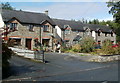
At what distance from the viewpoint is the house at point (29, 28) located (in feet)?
113

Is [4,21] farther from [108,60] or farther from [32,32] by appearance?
[108,60]

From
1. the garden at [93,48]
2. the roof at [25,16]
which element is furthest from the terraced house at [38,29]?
the garden at [93,48]

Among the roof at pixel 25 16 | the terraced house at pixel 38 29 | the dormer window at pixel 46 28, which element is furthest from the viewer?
the dormer window at pixel 46 28

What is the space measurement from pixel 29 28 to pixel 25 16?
285cm

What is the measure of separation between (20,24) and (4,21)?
3243 mm

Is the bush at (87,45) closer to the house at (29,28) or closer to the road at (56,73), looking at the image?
the house at (29,28)

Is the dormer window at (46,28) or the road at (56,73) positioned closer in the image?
the road at (56,73)

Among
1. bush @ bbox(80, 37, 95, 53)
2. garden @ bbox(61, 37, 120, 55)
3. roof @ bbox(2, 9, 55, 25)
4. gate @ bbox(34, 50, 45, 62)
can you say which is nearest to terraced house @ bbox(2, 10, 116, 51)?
roof @ bbox(2, 9, 55, 25)

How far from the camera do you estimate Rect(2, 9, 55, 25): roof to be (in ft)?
115

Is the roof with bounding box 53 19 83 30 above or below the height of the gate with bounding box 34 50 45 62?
above

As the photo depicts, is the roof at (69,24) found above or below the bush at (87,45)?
above

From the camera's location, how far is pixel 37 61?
1806 centimetres

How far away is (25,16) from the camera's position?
37969 mm

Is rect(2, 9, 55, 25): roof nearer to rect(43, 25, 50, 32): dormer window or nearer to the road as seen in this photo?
rect(43, 25, 50, 32): dormer window
